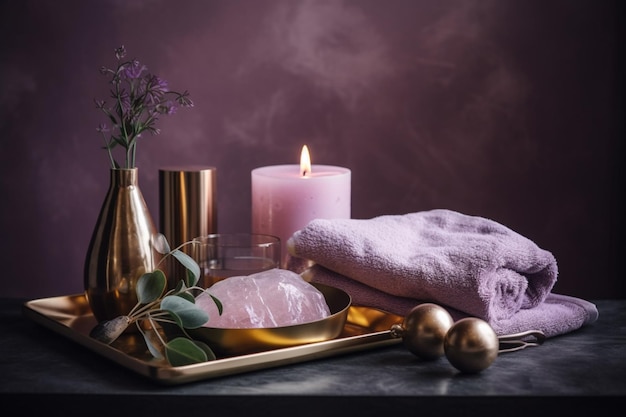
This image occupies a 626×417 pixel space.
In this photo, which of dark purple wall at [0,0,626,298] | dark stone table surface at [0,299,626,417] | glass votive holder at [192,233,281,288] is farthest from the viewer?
dark purple wall at [0,0,626,298]

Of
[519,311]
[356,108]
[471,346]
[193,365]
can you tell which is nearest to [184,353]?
[193,365]

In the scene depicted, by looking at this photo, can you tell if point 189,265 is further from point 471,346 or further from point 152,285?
point 471,346

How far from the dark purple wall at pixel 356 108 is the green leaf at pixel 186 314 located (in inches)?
23.4

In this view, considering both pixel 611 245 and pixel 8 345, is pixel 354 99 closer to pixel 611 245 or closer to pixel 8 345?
pixel 611 245

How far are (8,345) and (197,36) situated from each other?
0.63 metres

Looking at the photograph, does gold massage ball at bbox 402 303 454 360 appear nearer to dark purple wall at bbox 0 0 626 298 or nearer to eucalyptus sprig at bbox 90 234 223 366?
eucalyptus sprig at bbox 90 234 223 366

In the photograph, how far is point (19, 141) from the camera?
131cm

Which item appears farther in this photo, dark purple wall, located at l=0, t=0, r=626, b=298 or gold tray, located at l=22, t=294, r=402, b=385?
dark purple wall, located at l=0, t=0, r=626, b=298

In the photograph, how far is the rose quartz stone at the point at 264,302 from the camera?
0.78 metres

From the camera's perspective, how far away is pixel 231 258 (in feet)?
3.05

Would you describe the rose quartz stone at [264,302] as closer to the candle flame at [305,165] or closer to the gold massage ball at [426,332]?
the gold massage ball at [426,332]

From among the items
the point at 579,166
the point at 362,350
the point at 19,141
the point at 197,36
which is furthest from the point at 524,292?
the point at 19,141

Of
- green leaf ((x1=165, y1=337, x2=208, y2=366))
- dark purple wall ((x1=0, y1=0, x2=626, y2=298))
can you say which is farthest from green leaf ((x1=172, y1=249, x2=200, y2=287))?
dark purple wall ((x1=0, y1=0, x2=626, y2=298))

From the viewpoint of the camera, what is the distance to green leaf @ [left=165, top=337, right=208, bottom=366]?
714 mm
